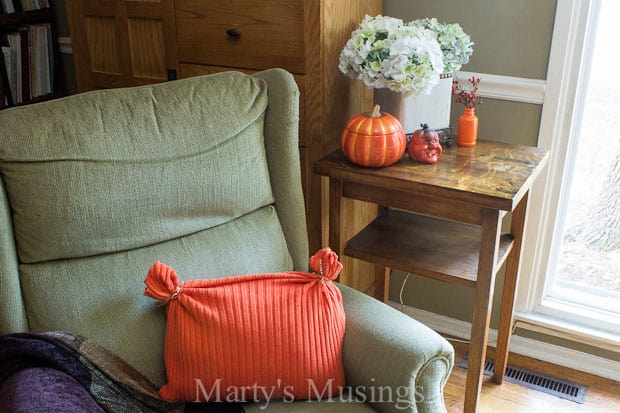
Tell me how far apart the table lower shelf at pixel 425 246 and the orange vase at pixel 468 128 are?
26 centimetres

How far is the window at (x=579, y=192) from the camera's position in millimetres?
1730

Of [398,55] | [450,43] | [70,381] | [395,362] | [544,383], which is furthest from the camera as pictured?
[544,383]

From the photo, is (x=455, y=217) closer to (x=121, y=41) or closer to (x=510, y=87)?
(x=510, y=87)

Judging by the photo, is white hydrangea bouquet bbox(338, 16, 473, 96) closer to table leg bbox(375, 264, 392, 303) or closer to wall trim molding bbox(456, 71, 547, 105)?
wall trim molding bbox(456, 71, 547, 105)

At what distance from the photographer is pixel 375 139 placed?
155cm

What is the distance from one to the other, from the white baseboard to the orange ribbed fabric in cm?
98

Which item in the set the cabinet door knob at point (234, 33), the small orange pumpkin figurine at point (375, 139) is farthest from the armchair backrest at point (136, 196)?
the cabinet door knob at point (234, 33)

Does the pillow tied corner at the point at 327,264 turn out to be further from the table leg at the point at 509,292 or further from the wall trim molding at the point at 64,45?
the wall trim molding at the point at 64,45

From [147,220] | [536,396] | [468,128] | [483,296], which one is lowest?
[536,396]

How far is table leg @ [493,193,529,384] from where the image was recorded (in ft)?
5.76

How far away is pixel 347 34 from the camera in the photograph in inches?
69.7

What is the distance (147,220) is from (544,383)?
1397mm

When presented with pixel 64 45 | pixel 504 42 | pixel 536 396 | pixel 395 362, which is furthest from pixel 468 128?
pixel 64 45

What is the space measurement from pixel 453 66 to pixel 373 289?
927 millimetres
